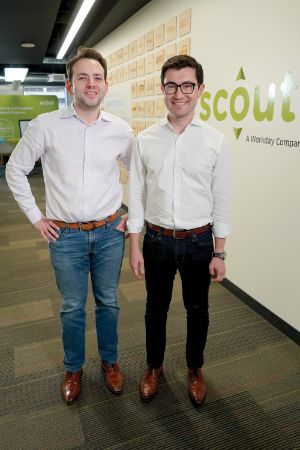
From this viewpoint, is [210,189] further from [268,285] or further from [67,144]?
[268,285]

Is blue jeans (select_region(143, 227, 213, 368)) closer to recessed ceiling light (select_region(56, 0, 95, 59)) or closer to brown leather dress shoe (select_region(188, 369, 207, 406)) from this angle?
brown leather dress shoe (select_region(188, 369, 207, 406))

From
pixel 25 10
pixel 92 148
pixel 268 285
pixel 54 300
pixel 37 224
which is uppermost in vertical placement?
pixel 25 10

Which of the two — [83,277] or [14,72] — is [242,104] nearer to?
[83,277]

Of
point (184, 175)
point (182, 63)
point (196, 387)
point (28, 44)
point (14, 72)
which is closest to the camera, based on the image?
point (182, 63)

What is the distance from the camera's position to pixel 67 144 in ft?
4.86

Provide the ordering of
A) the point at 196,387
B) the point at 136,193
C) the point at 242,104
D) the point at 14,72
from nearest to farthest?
the point at 136,193 < the point at 196,387 < the point at 242,104 < the point at 14,72

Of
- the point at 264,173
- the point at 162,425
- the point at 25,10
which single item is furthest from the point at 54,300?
the point at 25,10

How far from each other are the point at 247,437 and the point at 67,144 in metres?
1.54

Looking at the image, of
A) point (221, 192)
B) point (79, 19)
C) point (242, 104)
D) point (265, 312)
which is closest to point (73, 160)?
point (221, 192)

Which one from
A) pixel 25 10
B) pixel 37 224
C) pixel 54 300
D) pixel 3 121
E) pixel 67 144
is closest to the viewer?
pixel 67 144

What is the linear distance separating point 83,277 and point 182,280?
0.47m

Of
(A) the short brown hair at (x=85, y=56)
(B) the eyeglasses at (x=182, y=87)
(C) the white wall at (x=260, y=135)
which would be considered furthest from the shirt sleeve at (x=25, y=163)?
(C) the white wall at (x=260, y=135)

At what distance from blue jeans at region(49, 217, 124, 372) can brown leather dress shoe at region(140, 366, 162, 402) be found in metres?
0.24

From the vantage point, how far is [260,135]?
94.3 inches
